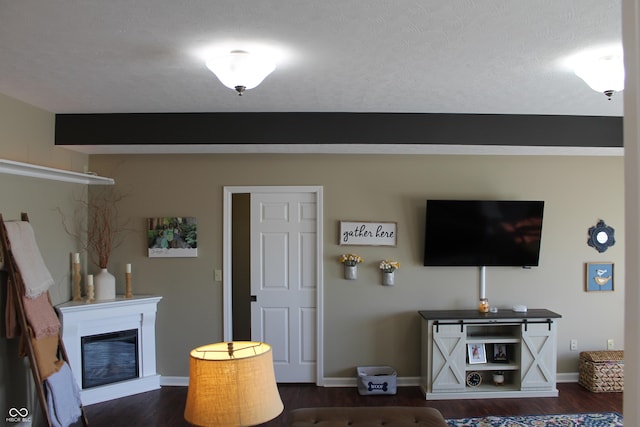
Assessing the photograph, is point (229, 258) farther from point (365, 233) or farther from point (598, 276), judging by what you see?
point (598, 276)

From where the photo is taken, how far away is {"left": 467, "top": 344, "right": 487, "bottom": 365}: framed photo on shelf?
5027mm

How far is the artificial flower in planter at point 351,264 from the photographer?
5.19m

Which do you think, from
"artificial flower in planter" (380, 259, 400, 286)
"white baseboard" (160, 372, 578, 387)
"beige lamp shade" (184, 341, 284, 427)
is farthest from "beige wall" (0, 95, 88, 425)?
"artificial flower in planter" (380, 259, 400, 286)

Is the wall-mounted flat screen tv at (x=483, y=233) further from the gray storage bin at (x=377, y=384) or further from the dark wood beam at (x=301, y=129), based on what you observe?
the gray storage bin at (x=377, y=384)

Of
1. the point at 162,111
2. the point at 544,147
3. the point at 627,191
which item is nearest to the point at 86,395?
the point at 162,111

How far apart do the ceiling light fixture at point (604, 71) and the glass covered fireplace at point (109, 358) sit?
4.34m

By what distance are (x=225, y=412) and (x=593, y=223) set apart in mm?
4710

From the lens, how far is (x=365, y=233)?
5227 mm

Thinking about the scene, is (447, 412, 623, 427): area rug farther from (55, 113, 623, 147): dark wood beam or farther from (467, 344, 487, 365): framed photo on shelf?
(55, 113, 623, 147): dark wood beam

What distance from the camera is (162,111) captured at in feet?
14.7

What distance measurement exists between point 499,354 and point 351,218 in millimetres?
1972

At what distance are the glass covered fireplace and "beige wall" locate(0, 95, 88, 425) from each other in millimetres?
515

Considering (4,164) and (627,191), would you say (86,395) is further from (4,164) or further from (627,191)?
(627,191)

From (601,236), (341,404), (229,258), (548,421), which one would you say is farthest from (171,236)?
(601,236)
